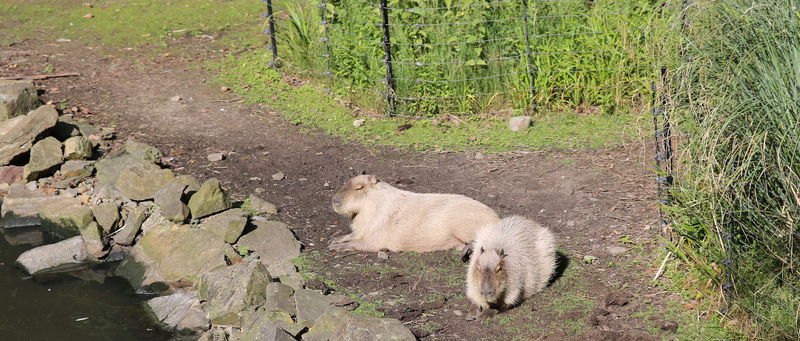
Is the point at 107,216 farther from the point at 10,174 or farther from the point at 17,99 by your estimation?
the point at 17,99

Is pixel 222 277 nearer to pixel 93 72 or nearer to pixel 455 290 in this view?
pixel 455 290

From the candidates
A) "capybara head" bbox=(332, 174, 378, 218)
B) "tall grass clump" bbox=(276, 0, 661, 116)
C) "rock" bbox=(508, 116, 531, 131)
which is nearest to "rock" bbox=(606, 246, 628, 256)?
"capybara head" bbox=(332, 174, 378, 218)

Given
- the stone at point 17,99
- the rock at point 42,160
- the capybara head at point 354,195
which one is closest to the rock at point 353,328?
the capybara head at point 354,195

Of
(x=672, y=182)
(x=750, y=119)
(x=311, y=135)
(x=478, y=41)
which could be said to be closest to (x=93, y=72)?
(x=311, y=135)

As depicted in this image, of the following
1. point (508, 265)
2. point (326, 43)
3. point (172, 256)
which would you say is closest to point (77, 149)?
point (172, 256)

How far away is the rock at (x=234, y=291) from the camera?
5.98 meters

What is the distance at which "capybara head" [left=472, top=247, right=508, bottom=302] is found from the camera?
18.0 feet

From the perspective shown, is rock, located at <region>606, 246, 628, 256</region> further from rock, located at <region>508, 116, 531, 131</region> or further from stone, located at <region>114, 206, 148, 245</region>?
stone, located at <region>114, 206, 148, 245</region>

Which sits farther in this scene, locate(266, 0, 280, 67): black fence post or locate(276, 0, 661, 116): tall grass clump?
locate(266, 0, 280, 67): black fence post

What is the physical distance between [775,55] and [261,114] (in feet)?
19.5

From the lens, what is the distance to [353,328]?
521 centimetres

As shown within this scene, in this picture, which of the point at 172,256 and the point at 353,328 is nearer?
the point at 353,328

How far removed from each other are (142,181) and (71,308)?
1.41 metres

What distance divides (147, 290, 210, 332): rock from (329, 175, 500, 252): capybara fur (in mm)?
1136
